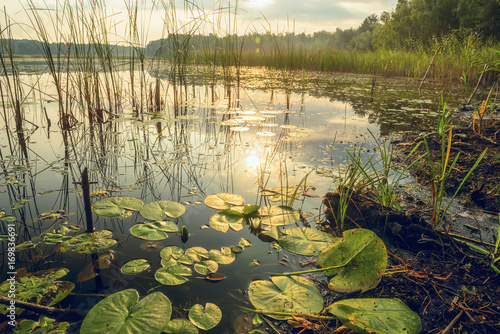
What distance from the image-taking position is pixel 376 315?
0.87 meters

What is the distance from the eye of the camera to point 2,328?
800mm

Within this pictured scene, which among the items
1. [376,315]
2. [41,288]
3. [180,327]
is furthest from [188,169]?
[376,315]

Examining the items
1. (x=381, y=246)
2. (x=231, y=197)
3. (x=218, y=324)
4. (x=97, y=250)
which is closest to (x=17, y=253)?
(x=97, y=250)

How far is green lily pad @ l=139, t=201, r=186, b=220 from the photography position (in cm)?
140

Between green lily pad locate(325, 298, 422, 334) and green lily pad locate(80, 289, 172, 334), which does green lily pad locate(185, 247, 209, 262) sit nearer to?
green lily pad locate(80, 289, 172, 334)

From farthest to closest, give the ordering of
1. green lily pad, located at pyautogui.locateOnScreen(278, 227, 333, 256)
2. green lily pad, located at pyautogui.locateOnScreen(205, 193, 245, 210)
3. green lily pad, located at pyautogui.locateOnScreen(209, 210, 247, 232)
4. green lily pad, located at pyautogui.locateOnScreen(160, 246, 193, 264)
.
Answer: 1. green lily pad, located at pyautogui.locateOnScreen(205, 193, 245, 210)
2. green lily pad, located at pyautogui.locateOnScreen(209, 210, 247, 232)
3. green lily pad, located at pyautogui.locateOnScreen(278, 227, 333, 256)
4. green lily pad, located at pyautogui.locateOnScreen(160, 246, 193, 264)

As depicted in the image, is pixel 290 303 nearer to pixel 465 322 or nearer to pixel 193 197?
pixel 465 322

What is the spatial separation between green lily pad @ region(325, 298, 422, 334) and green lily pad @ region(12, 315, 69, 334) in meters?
0.81

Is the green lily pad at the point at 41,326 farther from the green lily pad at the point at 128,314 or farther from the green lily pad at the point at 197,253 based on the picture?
the green lily pad at the point at 197,253

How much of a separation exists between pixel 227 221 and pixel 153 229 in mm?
354

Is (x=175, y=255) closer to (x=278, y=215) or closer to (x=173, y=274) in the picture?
(x=173, y=274)

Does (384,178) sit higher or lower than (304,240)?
higher

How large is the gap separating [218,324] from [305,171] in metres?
1.33

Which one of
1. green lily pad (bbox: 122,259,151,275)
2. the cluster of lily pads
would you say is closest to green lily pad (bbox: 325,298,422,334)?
the cluster of lily pads
